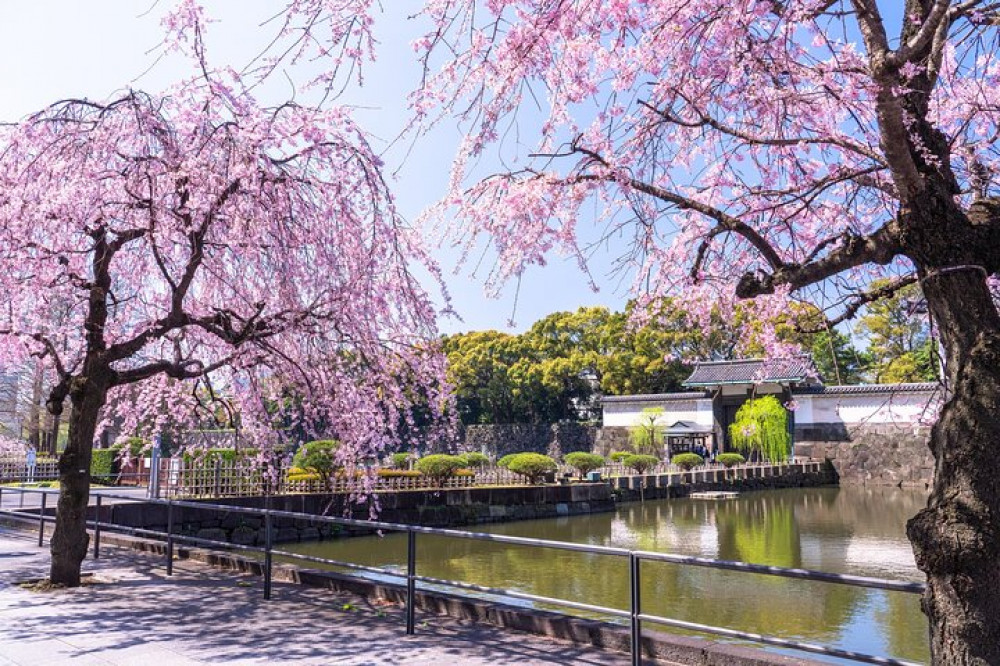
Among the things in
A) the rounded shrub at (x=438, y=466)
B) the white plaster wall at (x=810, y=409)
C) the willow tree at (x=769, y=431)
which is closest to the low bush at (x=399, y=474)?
the rounded shrub at (x=438, y=466)

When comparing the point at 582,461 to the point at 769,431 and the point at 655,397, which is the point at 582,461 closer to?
the point at 769,431

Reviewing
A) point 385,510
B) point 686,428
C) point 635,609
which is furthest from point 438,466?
point 686,428

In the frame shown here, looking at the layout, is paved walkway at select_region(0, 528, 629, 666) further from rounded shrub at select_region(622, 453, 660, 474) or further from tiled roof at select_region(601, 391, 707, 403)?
tiled roof at select_region(601, 391, 707, 403)

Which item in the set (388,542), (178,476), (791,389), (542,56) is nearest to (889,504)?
(791,389)

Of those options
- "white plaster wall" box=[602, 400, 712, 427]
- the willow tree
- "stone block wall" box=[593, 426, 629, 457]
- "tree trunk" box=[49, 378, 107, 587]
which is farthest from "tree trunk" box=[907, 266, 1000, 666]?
"stone block wall" box=[593, 426, 629, 457]

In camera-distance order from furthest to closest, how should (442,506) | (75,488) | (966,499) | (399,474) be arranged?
(399,474)
(442,506)
(75,488)
(966,499)

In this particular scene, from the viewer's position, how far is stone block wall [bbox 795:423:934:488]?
35.3 m

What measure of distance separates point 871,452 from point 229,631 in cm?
3678

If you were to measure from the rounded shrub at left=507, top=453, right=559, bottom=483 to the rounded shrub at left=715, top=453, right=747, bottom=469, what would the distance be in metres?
12.8

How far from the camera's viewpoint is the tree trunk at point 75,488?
24.4ft

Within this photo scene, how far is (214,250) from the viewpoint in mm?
8000

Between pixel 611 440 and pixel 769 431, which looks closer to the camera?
pixel 769 431

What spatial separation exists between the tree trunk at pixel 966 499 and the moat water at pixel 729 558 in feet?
15.3

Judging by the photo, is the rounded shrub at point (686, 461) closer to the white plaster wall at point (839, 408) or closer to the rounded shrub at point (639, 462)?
the rounded shrub at point (639, 462)
